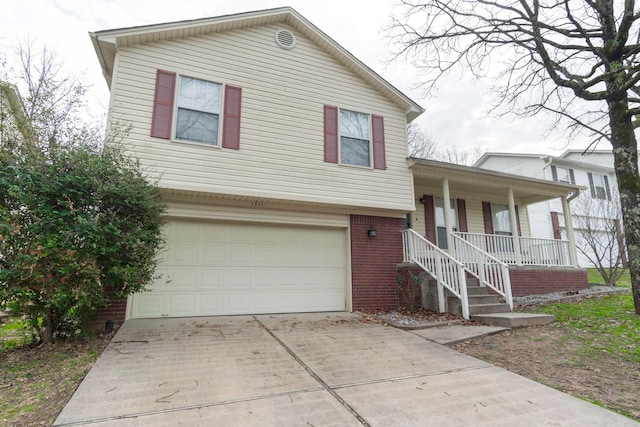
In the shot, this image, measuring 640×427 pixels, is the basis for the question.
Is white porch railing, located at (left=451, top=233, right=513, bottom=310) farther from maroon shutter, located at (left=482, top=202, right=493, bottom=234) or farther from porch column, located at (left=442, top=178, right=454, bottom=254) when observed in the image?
maroon shutter, located at (left=482, top=202, right=493, bottom=234)

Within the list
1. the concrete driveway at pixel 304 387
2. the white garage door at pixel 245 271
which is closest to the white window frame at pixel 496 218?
the white garage door at pixel 245 271

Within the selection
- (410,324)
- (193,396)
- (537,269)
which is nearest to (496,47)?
(537,269)

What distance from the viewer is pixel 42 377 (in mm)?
3393

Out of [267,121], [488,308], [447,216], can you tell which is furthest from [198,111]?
[488,308]

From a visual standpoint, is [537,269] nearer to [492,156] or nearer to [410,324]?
[410,324]

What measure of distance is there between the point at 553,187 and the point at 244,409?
11293mm

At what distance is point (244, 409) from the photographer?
8.80ft

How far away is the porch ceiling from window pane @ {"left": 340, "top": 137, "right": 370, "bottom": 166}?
1218 mm

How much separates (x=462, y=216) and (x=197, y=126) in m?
8.35

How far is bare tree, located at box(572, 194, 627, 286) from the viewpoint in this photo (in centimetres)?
1109

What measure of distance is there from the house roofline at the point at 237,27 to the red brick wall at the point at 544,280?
17.0 ft

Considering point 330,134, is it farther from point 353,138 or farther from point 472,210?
point 472,210

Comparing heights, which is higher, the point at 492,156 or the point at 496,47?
the point at 492,156

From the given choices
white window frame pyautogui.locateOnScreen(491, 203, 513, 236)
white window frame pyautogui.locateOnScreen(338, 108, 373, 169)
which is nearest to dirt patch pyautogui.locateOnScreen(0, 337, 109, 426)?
white window frame pyautogui.locateOnScreen(338, 108, 373, 169)
